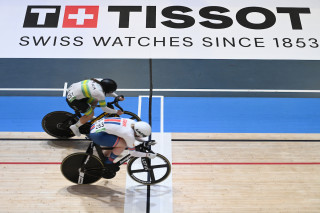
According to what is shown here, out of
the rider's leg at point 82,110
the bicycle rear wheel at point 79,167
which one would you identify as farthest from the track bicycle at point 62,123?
the bicycle rear wheel at point 79,167

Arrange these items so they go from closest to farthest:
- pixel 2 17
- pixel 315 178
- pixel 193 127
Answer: pixel 315 178, pixel 193 127, pixel 2 17

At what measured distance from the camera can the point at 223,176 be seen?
5391 millimetres

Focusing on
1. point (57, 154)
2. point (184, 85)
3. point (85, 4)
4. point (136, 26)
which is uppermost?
point (85, 4)

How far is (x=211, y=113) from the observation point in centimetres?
673

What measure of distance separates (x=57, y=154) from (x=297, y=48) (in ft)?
16.9

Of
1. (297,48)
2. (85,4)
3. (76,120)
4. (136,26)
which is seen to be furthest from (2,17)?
(297,48)

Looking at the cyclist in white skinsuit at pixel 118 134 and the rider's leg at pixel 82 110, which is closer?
the cyclist in white skinsuit at pixel 118 134

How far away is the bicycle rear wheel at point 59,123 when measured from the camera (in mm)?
5566

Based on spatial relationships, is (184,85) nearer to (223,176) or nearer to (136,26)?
(136,26)

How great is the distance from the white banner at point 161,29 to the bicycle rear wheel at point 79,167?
2894 millimetres

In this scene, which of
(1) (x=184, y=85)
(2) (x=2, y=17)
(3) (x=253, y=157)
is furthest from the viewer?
(2) (x=2, y=17)

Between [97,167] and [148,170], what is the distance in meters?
0.73

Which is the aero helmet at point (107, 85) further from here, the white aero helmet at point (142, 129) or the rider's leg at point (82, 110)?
the white aero helmet at point (142, 129)

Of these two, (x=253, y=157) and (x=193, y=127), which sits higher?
(x=193, y=127)
